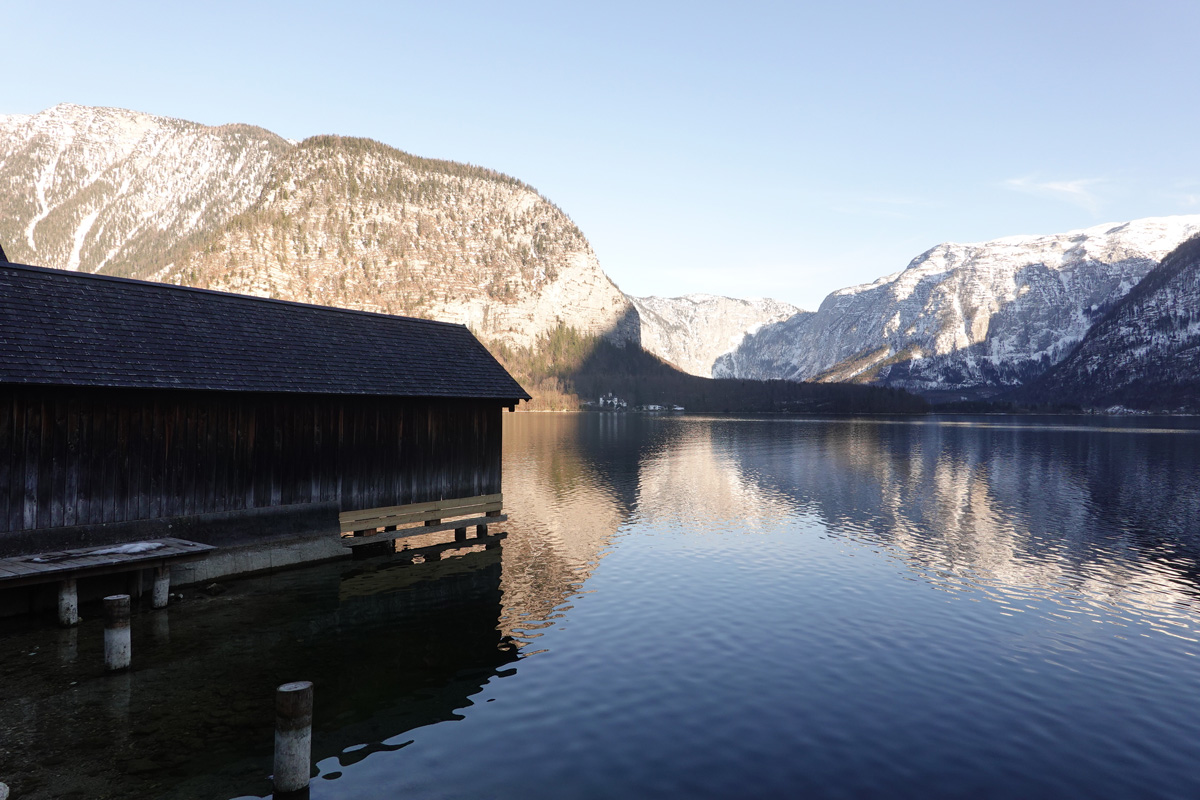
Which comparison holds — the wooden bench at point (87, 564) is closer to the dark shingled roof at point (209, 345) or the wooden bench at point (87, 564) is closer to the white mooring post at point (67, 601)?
the white mooring post at point (67, 601)

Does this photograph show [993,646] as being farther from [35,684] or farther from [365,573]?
[35,684]

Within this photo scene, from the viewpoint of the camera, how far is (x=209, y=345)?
68.7 ft

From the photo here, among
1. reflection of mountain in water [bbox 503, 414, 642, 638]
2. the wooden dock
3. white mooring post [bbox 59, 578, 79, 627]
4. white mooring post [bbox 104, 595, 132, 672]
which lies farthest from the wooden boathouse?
reflection of mountain in water [bbox 503, 414, 642, 638]

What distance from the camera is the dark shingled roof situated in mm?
17562

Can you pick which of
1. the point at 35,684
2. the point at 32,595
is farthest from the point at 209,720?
the point at 32,595

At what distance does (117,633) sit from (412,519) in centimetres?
1239

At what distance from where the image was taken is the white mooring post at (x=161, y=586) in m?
18.0

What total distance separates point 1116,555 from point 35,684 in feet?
119

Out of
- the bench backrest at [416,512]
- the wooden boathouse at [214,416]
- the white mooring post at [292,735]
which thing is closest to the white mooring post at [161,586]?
the wooden boathouse at [214,416]

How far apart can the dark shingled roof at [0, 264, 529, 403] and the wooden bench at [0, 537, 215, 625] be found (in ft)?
13.4

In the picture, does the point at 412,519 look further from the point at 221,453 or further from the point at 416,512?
the point at 221,453

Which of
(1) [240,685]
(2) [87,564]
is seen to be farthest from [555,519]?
(1) [240,685]

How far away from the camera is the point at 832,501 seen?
43.4 meters

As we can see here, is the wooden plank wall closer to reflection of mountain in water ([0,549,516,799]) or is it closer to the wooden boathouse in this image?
the wooden boathouse
